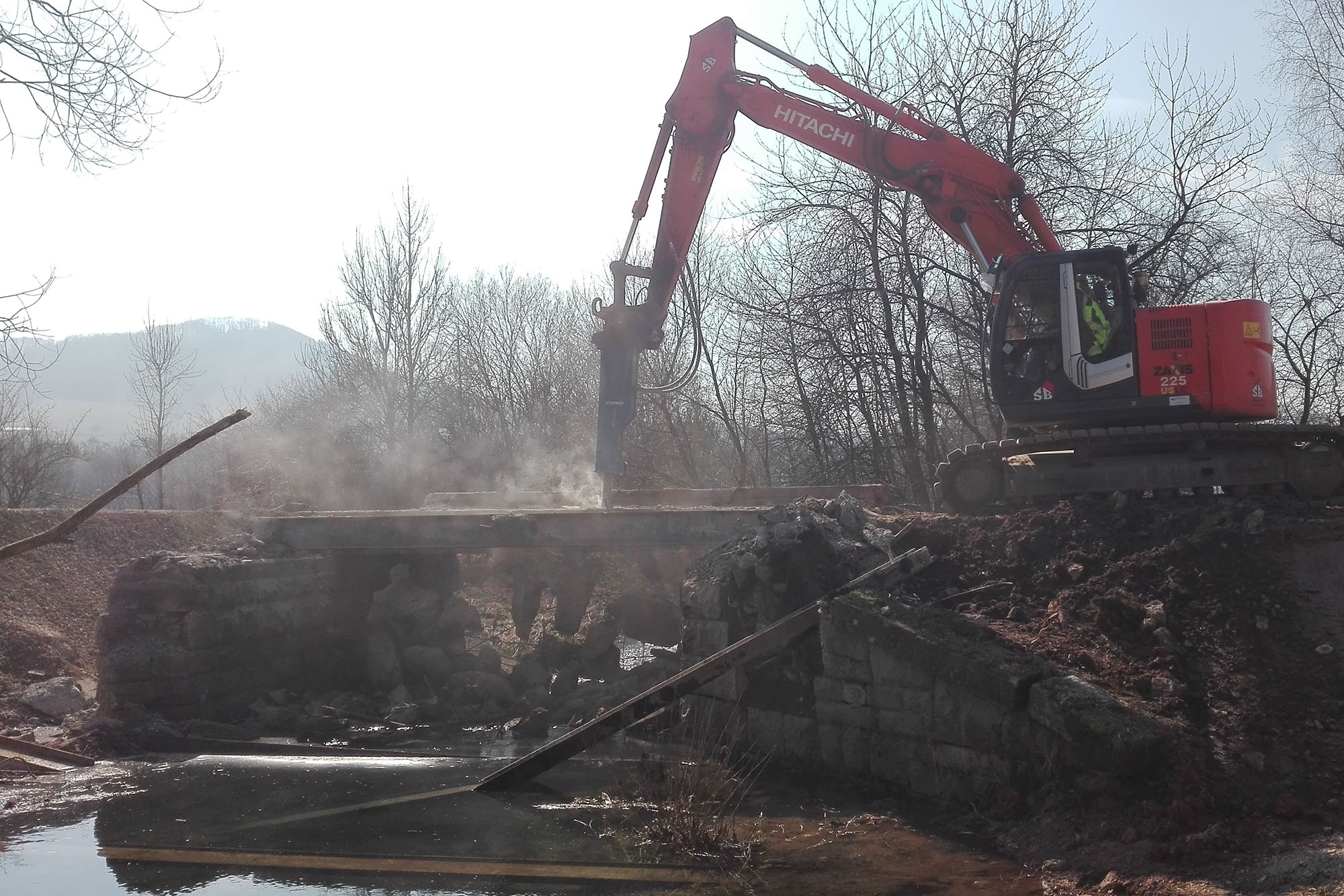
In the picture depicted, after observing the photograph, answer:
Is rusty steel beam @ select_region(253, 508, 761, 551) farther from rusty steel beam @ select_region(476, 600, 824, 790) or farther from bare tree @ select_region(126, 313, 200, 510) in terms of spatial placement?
bare tree @ select_region(126, 313, 200, 510)

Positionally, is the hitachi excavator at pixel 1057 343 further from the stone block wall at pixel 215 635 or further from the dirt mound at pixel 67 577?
the dirt mound at pixel 67 577

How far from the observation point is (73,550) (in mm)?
14969

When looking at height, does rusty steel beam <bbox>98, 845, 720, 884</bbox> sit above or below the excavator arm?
below

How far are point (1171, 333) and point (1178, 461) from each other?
47.7 inches

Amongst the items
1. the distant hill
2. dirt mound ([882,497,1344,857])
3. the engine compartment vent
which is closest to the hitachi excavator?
the engine compartment vent

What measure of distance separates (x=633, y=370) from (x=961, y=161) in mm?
4280

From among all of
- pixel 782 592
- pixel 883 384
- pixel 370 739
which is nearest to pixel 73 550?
pixel 370 739

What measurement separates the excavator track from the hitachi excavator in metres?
0.01

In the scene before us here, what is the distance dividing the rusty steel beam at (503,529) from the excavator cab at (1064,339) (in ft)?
10.3

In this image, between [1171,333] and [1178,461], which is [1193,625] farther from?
[1171,333]

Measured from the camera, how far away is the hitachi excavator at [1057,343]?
9.48 m

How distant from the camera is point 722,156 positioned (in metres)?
11.9

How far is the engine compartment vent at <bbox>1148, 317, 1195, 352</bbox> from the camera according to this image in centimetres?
964

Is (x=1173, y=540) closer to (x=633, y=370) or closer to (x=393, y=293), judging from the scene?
(x=633, y=370)
